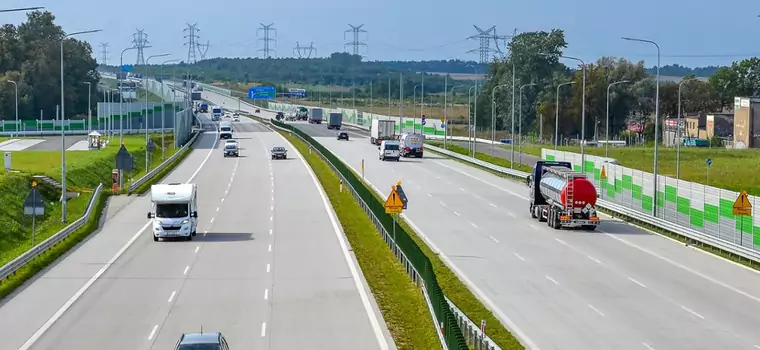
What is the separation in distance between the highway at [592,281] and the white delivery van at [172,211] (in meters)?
9.03

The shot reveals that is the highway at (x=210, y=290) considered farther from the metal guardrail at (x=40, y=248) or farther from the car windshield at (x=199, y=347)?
the car windshield at (x=199, y=347)

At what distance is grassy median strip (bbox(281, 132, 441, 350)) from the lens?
26453 mm

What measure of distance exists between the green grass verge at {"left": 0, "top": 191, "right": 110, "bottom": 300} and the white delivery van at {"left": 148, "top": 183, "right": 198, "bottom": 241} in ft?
10.3

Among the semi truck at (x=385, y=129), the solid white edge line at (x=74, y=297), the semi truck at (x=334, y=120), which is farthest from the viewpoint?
the semi truck at (x=334, y=120)

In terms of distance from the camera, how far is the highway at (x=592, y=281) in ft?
89.6

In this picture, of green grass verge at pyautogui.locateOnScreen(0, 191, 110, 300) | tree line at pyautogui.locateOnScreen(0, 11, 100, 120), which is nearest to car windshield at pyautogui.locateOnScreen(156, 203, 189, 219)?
green grass verge at pyautogui.locateOnScreen(0, 191, 110, 300)

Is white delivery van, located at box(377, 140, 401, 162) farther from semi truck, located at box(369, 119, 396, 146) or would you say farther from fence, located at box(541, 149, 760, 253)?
fence, located at box(541, 149, 760, 253)

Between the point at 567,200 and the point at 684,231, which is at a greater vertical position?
the point at 567,200

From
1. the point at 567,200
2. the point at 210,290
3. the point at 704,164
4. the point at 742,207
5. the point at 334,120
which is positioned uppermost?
the point at 334,120

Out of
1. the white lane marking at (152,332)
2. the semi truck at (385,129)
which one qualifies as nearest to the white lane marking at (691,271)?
the white lane marking at (152,332)

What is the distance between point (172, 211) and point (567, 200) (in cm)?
1583

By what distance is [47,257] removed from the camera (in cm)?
3875

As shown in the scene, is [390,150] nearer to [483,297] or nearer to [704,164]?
[704,164]

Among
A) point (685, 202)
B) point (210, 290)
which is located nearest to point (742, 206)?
point (685, 202)
